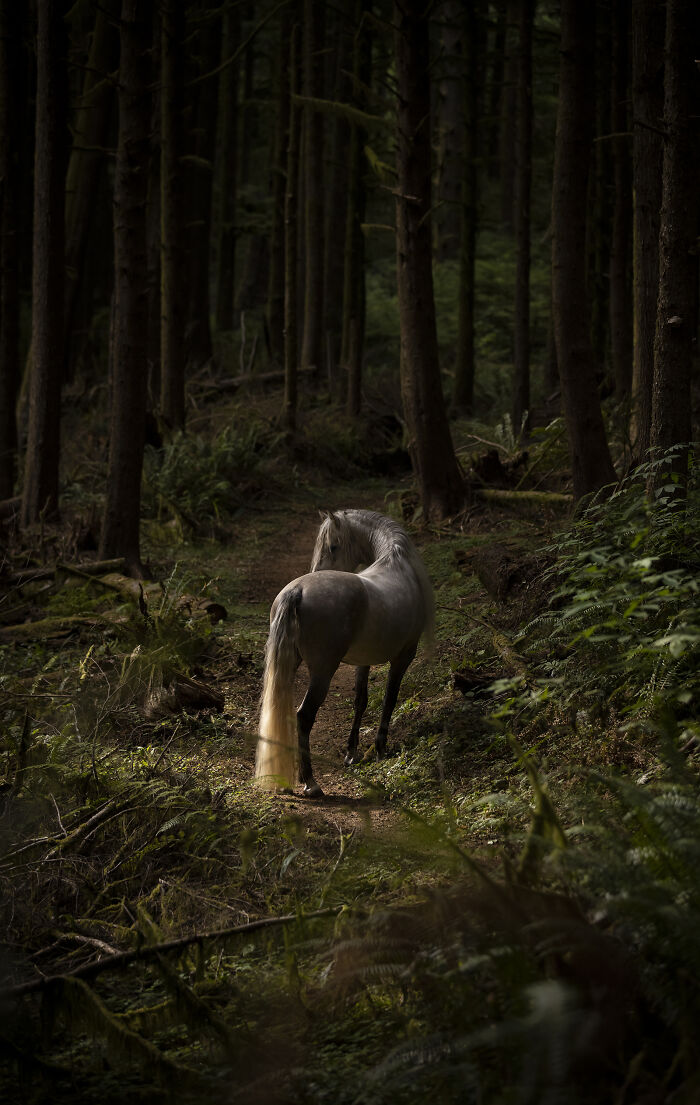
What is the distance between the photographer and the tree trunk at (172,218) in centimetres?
1695

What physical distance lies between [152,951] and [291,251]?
15.9 metres

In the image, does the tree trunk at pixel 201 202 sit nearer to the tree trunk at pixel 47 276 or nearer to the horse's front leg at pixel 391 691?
the tree trunk at pixel 47 276

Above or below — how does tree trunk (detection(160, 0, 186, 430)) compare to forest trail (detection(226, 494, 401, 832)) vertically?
above

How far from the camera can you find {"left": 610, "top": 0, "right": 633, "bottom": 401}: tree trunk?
52.1ft

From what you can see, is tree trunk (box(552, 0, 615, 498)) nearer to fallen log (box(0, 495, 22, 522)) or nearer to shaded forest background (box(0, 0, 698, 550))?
shaded forest background (box(0, 0, 698, 550))

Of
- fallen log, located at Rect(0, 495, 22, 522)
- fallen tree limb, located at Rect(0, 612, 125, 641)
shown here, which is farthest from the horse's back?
fallen log, located at Rect(0, 495, 22, 522)

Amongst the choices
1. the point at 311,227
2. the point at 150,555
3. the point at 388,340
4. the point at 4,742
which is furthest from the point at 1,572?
the point at 388,340

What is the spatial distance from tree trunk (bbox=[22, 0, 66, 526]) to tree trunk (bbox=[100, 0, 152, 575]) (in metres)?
1.94

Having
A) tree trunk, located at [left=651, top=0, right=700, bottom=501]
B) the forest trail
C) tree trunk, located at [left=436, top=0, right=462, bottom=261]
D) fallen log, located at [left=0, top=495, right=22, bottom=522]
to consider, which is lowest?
the forest trail

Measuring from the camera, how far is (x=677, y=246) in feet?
21.3

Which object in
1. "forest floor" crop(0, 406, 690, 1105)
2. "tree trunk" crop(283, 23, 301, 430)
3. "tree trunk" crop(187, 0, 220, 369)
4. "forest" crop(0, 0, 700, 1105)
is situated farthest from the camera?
"tree trunk" crop(187, 0, 220, 369)

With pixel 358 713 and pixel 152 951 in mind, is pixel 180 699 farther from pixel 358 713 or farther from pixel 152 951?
pixel 152 951

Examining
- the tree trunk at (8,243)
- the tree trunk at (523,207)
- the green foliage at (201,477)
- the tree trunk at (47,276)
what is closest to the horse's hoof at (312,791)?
the tree trunk at (47,276)

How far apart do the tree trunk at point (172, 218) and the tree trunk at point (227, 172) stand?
8.67 meters
